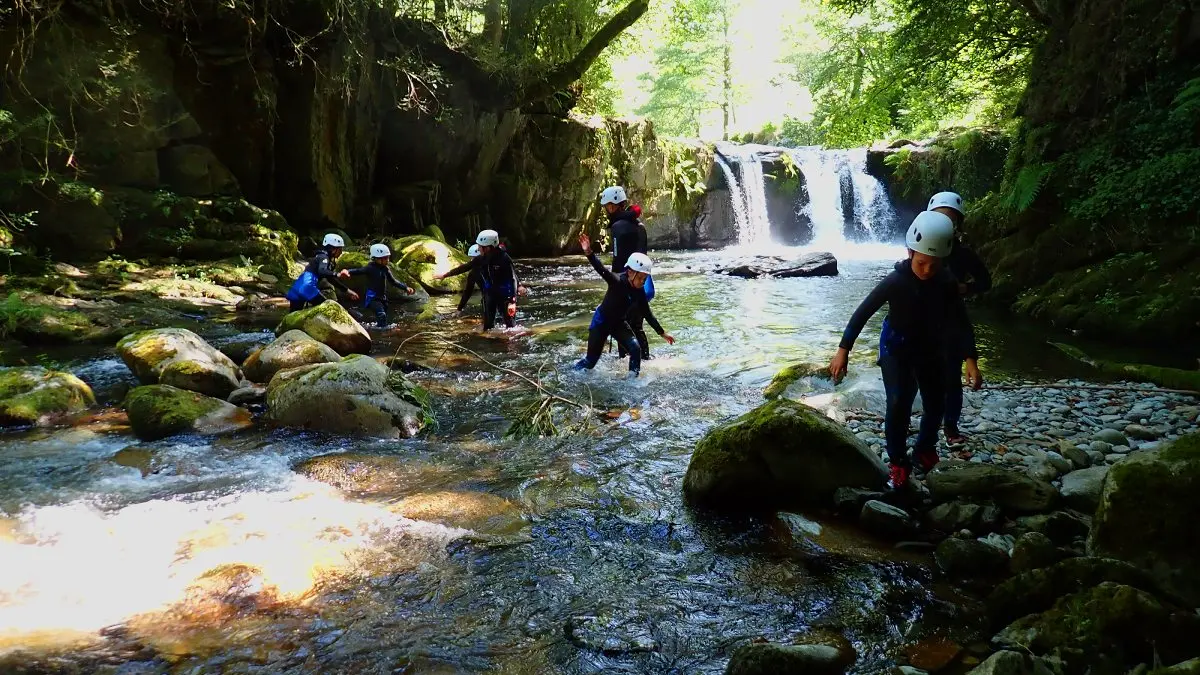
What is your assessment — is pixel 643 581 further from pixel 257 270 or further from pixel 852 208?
pixel 852 208

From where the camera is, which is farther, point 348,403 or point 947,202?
point 348,403

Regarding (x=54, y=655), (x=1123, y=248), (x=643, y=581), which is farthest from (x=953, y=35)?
(x=54, y=655)

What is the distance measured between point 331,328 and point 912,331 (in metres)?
7.20

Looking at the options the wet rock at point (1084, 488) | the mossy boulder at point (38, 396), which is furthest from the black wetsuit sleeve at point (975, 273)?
the mossy boulder at point (38, 396)

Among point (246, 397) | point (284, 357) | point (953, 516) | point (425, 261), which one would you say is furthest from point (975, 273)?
point (425, 261)

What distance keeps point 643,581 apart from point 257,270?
509 inches

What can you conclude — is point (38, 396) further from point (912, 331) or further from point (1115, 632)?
point (1115, 632)

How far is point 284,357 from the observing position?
7746mm

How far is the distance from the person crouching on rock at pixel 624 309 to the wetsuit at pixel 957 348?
9.96 ft

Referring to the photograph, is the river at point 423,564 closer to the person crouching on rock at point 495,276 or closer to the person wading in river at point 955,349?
the person wading in river at point 955,349

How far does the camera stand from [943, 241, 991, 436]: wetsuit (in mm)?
5020

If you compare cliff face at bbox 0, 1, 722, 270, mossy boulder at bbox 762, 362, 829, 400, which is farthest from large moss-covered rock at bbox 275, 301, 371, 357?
cliff face at bbox 0, 1, 722, 270

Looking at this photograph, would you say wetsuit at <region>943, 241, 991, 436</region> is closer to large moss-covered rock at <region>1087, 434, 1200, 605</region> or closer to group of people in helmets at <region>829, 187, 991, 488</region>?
group of people in helmets at <region>829, 187, 991, 488</region>

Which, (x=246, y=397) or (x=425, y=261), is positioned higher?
(x=425, y=261)
